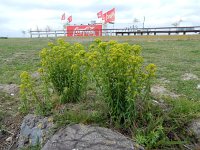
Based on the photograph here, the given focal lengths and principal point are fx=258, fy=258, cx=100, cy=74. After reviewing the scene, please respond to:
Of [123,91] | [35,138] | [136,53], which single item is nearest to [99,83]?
[123,91]

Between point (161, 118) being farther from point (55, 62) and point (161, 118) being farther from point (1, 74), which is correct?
point (1, 74)

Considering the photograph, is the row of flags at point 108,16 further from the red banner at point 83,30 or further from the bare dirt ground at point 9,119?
the bare dirt ground at point 9,119

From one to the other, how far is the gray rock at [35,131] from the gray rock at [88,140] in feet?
0.76

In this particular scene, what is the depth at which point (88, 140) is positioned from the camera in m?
2.79

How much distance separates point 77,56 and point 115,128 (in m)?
0.98

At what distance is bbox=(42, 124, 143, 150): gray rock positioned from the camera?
271 cm

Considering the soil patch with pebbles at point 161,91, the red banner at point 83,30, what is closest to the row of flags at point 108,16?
the red banner at point 83,30

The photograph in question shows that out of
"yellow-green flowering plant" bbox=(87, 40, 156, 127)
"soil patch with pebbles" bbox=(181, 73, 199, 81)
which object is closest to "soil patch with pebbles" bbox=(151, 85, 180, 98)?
"soil patch with pebbles" bbox=(181, 73, 199, 81)

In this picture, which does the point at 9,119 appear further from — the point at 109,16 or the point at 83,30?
the point at 109,16

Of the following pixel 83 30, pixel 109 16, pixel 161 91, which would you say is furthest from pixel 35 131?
pixel 109 16

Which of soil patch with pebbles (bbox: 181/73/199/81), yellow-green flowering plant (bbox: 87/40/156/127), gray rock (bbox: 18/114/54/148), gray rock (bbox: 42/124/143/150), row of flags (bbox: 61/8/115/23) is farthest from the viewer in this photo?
row of flags (bbox: 61/8/115/23)

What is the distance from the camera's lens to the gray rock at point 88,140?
2707mm

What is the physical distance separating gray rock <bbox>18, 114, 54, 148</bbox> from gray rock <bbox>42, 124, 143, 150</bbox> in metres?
0.23

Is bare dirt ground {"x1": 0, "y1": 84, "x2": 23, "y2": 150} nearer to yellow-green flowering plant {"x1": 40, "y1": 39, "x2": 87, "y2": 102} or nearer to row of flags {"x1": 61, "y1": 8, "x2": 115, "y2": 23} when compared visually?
yellow-green flowering plant {"x1": 40, "y1": 39, "x2": 87, "y2": 102}
